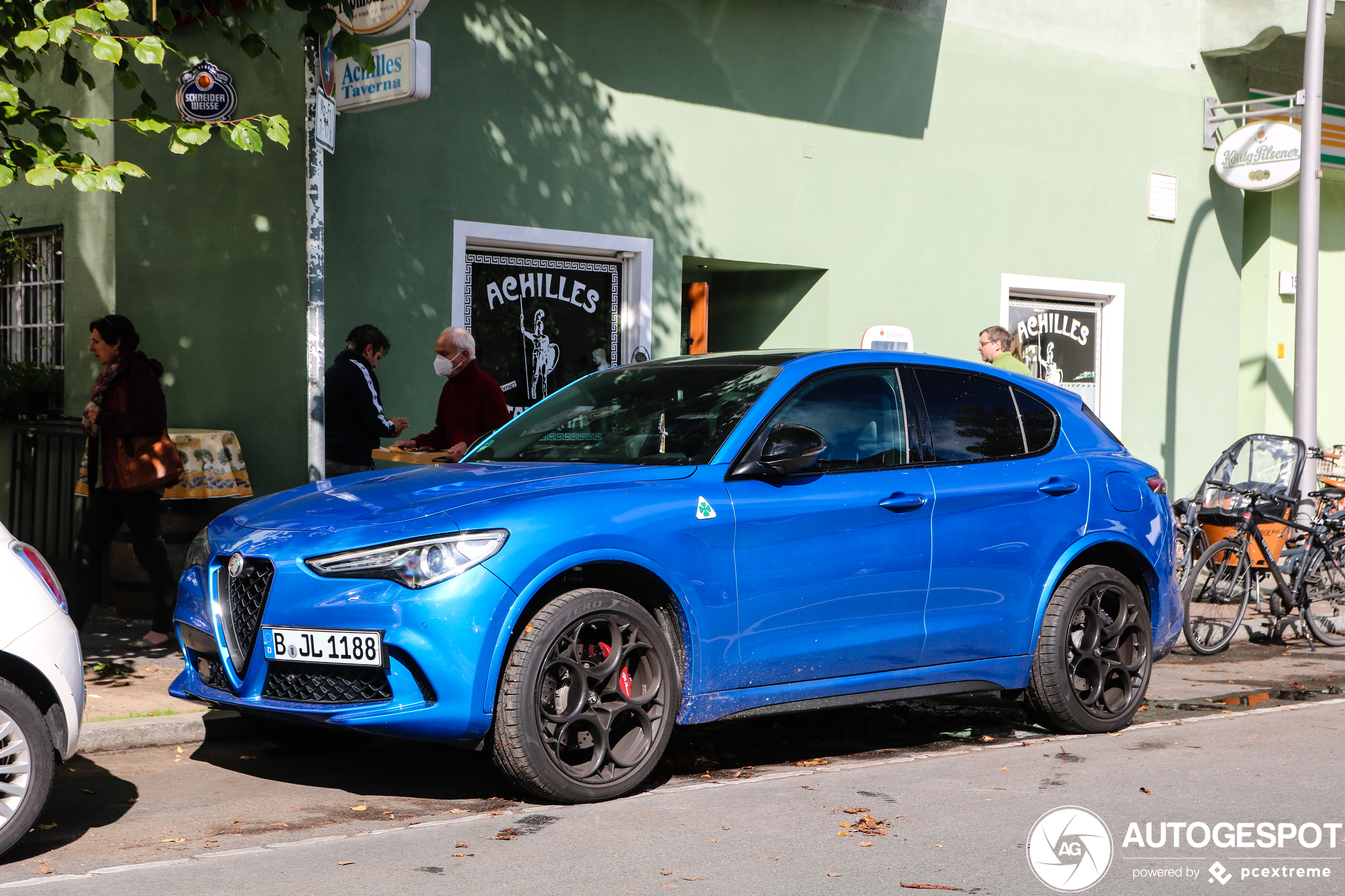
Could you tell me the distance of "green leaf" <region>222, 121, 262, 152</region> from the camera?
5965 mm

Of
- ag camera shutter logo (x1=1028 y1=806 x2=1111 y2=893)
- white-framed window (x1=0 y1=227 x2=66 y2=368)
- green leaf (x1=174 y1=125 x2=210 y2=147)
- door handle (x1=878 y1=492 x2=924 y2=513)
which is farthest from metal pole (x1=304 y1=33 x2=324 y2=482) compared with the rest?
white-framed window (x1=0 y1=227 x2=66 y2=368)

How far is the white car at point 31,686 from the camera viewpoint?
4.41m

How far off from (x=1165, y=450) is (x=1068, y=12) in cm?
438

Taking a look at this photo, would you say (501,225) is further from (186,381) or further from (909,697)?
(909,697)

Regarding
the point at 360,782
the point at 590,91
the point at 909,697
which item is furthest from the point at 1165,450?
the point at 360,782

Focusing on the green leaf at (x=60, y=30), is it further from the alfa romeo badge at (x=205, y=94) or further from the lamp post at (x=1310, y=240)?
the lamp post at (x=1310, y=240)

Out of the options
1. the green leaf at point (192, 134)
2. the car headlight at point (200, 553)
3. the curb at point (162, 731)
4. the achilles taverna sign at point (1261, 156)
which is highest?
the achilles taverna sign at point (1261, 156)

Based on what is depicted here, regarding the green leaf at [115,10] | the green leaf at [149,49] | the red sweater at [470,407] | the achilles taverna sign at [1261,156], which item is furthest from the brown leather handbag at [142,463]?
the achilles taverna sign at [1261,156]

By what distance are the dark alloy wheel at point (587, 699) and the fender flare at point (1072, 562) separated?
6.27 ft

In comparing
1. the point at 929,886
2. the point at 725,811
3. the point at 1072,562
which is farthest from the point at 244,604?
the point at 1072,562

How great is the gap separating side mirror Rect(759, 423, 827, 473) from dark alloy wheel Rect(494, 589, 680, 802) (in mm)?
767

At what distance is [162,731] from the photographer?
634 cm

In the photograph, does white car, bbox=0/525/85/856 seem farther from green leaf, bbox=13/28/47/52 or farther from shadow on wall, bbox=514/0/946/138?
shadow on wall, bbox=514/0/946/138

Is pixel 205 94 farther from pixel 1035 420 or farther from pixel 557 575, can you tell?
pixel 1035 420
